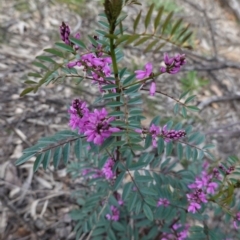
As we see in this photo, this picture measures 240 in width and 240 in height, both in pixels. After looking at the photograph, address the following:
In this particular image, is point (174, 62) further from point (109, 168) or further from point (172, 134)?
point (109, 168)

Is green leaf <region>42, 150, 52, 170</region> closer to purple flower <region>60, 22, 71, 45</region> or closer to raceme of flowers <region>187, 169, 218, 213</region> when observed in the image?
purple flower <region>60, 22, 71, 45</region>

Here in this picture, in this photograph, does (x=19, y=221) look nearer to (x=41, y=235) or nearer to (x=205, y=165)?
(x=41, y=235)

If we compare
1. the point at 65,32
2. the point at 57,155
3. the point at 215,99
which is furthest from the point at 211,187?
the point at 215,99

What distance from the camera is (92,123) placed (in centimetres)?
96

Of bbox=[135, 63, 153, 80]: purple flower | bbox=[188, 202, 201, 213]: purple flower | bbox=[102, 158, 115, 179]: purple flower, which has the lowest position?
bbox=[188, 202, 201, 213]: purple flower

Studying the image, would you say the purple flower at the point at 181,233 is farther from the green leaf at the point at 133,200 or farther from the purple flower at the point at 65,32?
the purple flower at the point at 65,32

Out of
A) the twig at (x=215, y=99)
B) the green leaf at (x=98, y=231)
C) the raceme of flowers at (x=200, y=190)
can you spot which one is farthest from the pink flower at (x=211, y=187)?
the twig at (x=215, y=99)

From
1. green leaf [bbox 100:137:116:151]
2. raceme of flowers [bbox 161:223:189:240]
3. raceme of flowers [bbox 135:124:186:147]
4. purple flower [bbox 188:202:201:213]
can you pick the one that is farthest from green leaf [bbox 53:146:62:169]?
raceme of flowers [bbox 161:223:189:240]

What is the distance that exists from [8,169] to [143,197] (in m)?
1.06

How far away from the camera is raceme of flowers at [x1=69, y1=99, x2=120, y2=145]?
0.96 m

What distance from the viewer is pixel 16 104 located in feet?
7.51

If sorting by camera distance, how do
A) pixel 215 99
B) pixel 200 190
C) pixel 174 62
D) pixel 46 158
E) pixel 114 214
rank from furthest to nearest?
pixel 215 99 → pixel 114 214 → pixel 200 190 → pixel 46 158 → pixel 174 62

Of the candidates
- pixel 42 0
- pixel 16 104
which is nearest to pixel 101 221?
pixel 16 104

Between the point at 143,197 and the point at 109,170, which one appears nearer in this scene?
the point at 143,197
